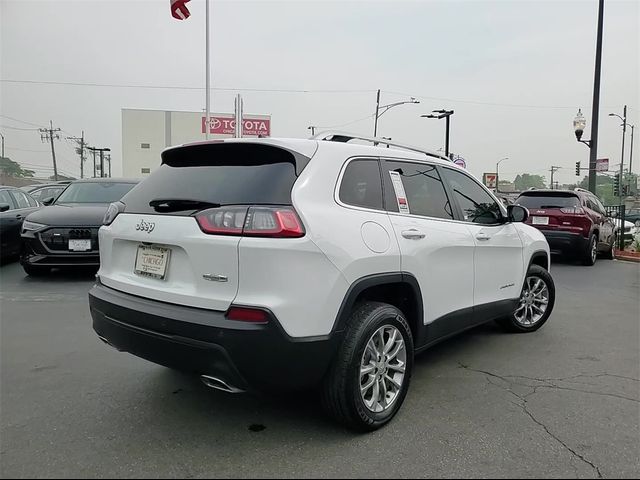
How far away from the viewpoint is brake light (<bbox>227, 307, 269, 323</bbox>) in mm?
2459

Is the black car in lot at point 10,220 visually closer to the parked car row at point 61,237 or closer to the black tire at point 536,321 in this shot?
the parked car row at point 61,237

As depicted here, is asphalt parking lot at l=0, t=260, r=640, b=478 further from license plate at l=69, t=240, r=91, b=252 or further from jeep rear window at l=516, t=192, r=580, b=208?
jeep rear window at l=516, t=192, r=580, b=208

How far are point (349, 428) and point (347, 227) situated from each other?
3.86 feet

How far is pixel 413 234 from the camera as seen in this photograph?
3.30 meters

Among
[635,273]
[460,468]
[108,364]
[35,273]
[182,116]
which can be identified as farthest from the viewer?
[182,116]

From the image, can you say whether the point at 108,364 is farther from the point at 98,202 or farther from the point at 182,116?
the point at 182,116

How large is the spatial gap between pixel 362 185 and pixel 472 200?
5.24ft

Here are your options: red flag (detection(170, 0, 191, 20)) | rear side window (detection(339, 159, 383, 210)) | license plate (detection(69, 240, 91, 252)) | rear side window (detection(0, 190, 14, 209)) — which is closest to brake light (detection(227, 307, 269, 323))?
rear side window (detection(339, 159, 383, 210))

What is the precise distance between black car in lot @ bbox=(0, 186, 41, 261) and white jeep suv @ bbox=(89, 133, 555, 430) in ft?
20.6

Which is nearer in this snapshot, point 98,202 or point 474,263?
point 474,263

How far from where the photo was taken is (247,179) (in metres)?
2.75

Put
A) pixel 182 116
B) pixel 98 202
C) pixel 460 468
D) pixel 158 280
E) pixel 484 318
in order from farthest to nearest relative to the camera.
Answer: pixel 182 116
pixel 98 202
pixel 484 318
pixel 158 280
pixel 460 468

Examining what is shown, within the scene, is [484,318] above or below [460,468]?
above

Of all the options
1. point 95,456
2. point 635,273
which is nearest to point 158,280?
point 95,456
